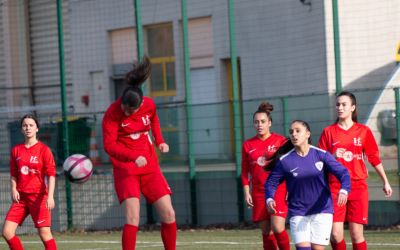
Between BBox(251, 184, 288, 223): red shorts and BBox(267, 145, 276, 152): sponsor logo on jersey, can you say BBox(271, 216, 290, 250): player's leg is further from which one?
BBox(267, 145, 276, 152): sponsor logo on jersey

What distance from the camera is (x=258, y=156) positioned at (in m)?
11.7

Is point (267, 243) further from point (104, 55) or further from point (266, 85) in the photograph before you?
point (104, 55)

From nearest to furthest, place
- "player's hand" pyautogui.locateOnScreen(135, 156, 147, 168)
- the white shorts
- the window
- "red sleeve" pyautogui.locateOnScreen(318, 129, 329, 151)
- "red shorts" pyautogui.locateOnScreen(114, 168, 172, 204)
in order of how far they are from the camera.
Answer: the white shorts
"player's hand" pyautogui.locateOnScreen(135, 156, 147, 168)
"red shorts" pyautogui.locateOnScreen(114, 168, 172, 204)
"red sleeve" pyautogui.locateOnScreen(318, 129, 329, 151)
the window

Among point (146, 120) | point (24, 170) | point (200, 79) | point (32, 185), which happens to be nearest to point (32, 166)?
point (24, 170)

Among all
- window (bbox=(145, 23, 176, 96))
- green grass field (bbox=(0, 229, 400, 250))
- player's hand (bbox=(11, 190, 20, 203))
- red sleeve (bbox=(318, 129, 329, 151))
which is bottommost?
green grass field (bbox=(0, 229, 400, 250))

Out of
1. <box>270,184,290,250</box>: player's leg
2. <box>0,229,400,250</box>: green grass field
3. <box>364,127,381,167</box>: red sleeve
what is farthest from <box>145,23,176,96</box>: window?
<box>364,127,381,167</box>: red sleeve

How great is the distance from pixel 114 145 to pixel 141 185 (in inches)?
20.7

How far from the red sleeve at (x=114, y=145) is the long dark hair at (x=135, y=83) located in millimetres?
253

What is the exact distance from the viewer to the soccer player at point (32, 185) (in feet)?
39.1

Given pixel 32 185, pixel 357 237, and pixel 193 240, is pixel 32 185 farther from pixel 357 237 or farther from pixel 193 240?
pixel 193 240

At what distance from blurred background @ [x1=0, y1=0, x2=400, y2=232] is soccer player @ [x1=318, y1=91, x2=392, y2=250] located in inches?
219

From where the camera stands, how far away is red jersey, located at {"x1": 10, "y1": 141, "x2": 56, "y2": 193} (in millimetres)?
11945

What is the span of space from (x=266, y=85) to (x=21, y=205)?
12212mm

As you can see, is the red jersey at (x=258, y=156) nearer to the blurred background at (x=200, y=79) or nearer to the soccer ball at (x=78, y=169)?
the soccer ball at (x=78, y=169)
